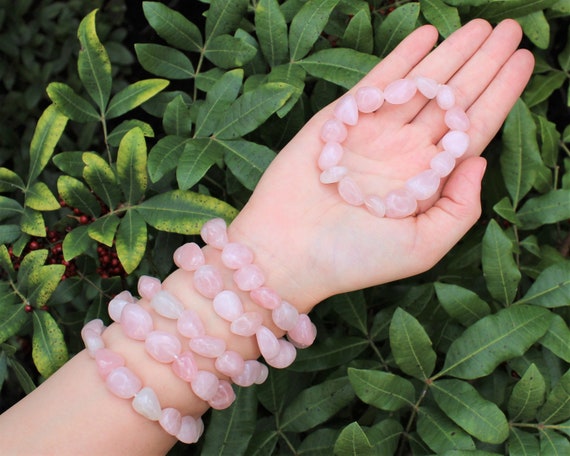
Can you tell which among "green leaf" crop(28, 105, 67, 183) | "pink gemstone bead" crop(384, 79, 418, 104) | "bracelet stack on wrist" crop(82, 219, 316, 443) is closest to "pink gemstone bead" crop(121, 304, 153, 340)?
"bracelet stack on wrist" crop(82, 219, 316, 443)

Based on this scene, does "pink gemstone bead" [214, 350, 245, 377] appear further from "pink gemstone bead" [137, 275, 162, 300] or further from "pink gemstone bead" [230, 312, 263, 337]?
"pink gemstone bead" [137, 275, 162, 300]

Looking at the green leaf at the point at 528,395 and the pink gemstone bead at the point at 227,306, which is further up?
the pink gemstone bead at the point at 227,306

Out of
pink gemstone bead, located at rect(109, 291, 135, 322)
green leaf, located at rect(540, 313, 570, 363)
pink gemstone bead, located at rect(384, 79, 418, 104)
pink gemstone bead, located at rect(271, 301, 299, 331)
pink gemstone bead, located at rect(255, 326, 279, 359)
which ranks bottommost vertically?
green leaf, located at rect(540, 313, 570, 363)

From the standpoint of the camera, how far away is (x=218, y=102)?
120 centimetres

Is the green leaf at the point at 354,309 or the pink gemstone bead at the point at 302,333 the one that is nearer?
the pink gemstone bead at the point at 302,333

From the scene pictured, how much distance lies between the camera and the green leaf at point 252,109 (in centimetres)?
115

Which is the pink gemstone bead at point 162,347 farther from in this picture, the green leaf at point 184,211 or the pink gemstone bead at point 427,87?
the pink gemstone bead at point 427,87

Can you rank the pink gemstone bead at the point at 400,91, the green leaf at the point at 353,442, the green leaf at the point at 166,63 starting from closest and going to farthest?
1. the green leaf at the point at 353,442
2. the pink gemstone bead at the point at 400,91
3. the green leaf at the point at 166,63

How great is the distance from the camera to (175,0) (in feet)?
6.15

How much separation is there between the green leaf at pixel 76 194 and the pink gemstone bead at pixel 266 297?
0.32 m

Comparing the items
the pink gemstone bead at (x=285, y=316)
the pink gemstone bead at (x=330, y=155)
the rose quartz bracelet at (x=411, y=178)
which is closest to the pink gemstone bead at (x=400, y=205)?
the rose quartz bracelet at (x=411, y=178)

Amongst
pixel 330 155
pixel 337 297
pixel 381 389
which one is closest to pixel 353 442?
pixel 381 389

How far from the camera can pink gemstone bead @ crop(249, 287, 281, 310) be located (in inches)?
43.1

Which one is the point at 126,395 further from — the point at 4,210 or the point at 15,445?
the point at 4,210
